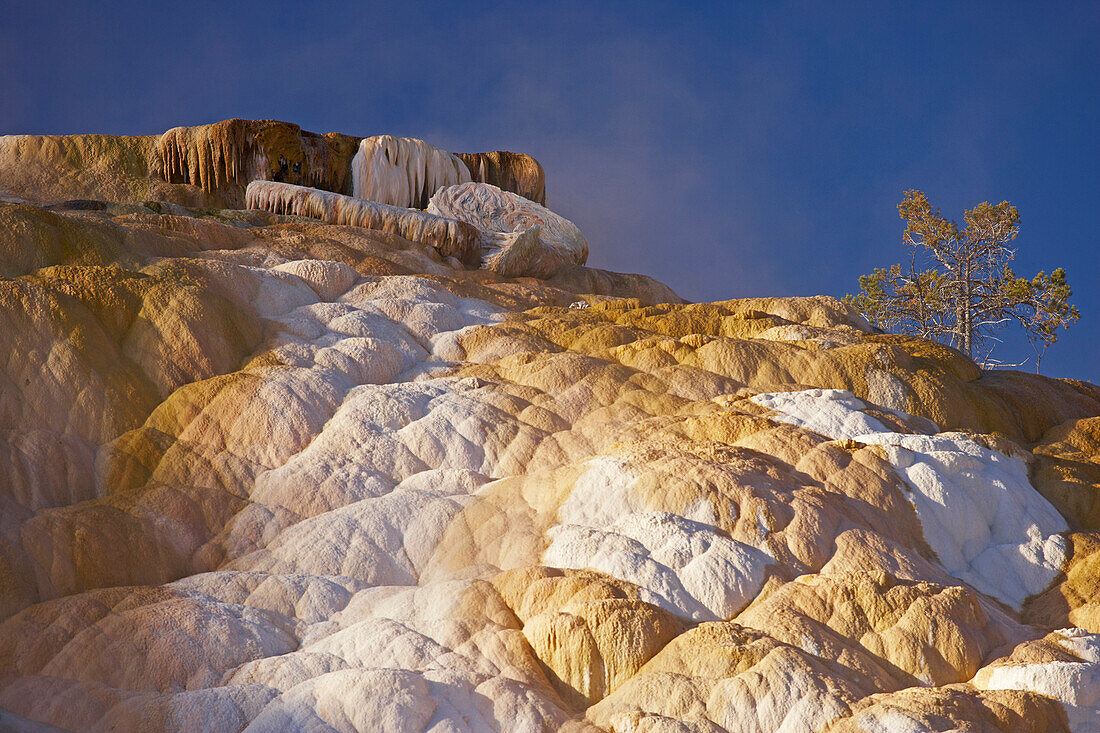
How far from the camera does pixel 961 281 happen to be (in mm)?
24594

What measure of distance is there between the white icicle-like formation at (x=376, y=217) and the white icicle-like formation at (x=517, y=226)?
1.42 ft

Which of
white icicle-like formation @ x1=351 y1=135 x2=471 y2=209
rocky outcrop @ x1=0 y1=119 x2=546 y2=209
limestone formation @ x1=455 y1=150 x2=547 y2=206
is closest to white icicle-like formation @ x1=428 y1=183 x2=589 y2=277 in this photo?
white icicle-like formation @ x1=351 y1=135 x2=471 y2=209

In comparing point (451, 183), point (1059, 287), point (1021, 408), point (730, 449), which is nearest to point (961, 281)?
point (1059, 287)

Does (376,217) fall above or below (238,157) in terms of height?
below

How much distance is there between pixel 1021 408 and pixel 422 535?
6.59 metres

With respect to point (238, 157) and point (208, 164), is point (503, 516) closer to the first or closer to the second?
point (238, 157)

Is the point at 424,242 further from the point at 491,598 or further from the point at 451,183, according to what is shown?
the point at 491,598

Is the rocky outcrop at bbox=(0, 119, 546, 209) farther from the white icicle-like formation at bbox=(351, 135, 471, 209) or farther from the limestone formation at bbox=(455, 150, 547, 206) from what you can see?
the limestone formation at bbox=(455, 150, 547, 206)

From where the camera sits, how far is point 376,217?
15.0 meters

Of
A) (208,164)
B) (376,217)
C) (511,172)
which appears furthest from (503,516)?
(511,172)

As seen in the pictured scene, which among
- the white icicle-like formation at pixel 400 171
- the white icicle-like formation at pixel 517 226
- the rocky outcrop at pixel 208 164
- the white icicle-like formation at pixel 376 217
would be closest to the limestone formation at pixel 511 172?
the white icicle-like formation at pixel 400 171

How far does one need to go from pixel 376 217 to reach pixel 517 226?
268cm

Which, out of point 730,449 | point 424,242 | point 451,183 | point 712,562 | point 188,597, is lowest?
point 188,597

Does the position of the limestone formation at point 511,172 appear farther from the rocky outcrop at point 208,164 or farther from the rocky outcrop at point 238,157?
the rocky outcrop at point 238,157
